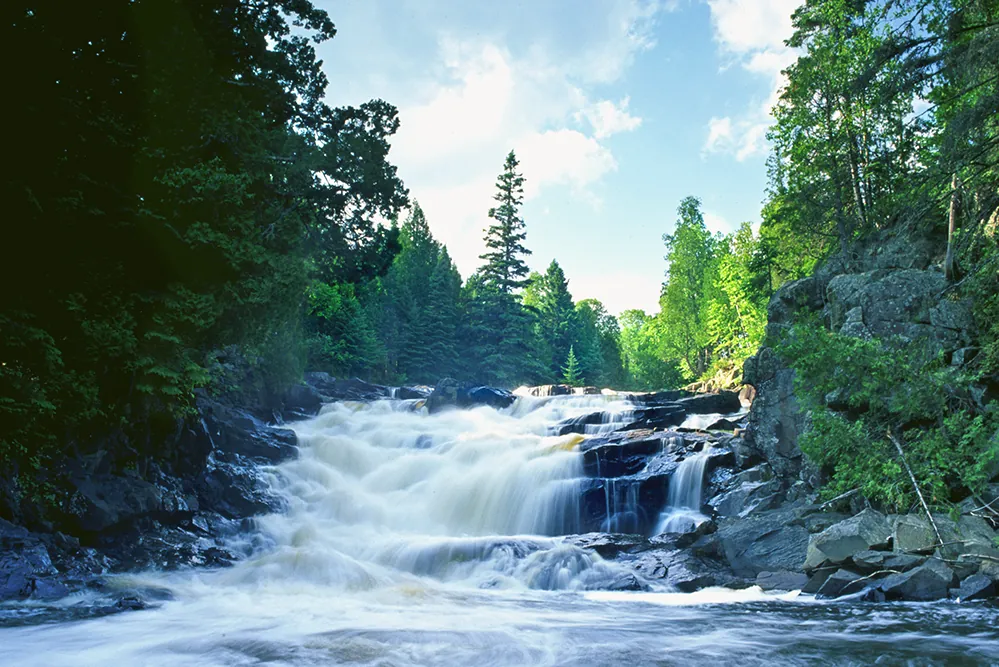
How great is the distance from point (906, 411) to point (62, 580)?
14574 millimetres

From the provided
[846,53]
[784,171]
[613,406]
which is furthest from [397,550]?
[846,53]

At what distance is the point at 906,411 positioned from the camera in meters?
11.2

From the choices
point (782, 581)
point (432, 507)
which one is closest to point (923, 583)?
point (782, 581)

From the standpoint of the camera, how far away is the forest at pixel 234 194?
8320mm

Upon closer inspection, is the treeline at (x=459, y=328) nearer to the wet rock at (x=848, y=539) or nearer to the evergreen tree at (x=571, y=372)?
the evergreen tree at (x=571, y=372)

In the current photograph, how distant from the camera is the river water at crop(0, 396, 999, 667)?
6957mm

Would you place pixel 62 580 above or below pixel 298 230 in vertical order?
below

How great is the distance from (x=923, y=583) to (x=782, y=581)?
2.26 meters

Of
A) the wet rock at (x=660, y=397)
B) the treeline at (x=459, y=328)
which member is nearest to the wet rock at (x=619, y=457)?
the wet rock at (x=660, y=397)

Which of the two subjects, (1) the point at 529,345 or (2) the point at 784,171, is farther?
(1) the point at 529,345

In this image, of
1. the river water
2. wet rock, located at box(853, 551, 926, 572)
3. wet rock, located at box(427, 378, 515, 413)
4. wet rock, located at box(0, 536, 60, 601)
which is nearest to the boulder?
wet rock, located at box(0, 536, 60, 601)

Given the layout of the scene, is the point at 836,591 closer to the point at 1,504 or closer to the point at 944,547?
the point at 944,547

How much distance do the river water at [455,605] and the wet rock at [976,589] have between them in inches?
16.7

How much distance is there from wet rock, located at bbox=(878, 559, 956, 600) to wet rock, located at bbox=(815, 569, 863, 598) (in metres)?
0.48
